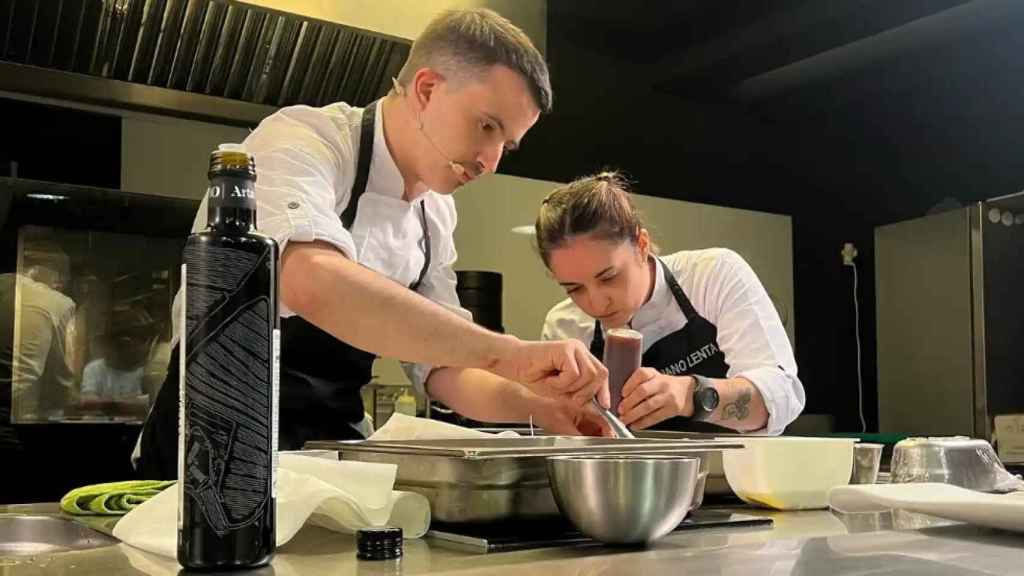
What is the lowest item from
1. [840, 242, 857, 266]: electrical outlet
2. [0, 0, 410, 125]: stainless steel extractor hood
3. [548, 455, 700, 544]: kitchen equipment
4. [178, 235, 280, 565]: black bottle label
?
[548, 455, 700, 544]: kitchen equipment

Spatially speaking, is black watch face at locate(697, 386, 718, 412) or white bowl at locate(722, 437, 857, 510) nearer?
white bowl at locate(722, 437, 857, 510)

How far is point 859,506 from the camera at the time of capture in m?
0.86

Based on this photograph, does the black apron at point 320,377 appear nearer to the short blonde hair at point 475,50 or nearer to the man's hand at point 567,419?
the short blonde hair at point 475,50

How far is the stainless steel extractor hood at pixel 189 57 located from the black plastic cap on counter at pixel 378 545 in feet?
5.86

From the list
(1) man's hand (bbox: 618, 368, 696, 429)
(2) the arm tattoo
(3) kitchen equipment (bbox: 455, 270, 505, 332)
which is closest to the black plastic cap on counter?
(1) man's hand (bbox: 618, 368, 696, 429)

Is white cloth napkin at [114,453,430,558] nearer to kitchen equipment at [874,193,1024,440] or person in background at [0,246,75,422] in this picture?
person in background at [0,246,75,422]

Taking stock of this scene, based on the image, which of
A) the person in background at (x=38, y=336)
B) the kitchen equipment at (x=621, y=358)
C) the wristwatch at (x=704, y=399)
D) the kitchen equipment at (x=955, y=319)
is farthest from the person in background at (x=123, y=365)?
the kitchen equipment at (x=955, y=319)

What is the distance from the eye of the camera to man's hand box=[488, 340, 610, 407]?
1100 millimetres

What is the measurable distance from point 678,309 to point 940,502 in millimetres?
1288

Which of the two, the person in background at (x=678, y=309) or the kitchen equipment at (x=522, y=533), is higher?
the person in background at (x=678, y=309)

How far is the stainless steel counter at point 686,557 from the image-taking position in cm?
61

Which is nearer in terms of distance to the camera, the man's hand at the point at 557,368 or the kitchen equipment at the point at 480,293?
the man's hand at the point at 557,368

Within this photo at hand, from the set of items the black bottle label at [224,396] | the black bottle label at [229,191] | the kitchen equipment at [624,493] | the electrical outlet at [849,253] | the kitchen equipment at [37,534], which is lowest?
the kitchen equipment at [37,534]

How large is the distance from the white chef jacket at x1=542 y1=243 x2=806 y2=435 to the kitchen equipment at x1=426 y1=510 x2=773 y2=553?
107 cm
